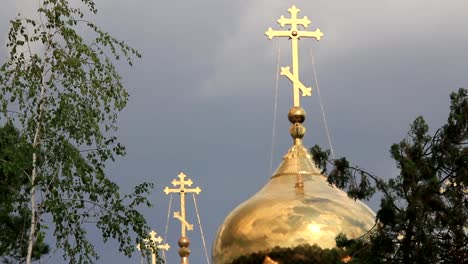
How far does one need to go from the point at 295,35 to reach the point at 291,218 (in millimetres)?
3881

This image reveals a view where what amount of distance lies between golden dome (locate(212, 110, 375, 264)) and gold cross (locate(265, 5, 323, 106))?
149 cm

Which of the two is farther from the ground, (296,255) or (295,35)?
(295,35)

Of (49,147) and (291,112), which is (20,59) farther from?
(291,112)

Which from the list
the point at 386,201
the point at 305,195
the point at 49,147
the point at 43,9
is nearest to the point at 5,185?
the point at 49,147

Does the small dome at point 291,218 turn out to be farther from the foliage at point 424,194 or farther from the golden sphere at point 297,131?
the foliage at point 424,194

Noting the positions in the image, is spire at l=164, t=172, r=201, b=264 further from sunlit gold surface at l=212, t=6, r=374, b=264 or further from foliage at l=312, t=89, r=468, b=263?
foliage at l=312, t=89, r=468, b=263

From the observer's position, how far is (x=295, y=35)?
2150 centimetres

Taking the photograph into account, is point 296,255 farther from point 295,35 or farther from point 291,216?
point 295,35

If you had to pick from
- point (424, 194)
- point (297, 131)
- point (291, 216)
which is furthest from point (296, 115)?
point (424, 194)

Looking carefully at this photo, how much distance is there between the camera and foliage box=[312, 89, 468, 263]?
45.5 feet

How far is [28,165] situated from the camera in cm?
1421

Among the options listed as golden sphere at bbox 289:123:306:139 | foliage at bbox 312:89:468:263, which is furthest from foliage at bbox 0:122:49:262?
golden sphere at bbox 289:123:306:139

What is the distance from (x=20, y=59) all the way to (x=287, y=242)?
5547mm

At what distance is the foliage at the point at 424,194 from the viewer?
13.9m
